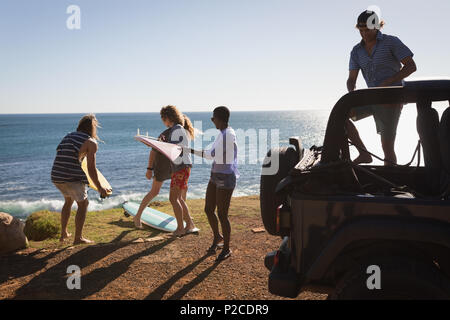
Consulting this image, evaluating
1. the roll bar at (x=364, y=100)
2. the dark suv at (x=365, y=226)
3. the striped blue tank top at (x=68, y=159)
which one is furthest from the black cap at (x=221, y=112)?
the roll bar at (x=364, y=100)

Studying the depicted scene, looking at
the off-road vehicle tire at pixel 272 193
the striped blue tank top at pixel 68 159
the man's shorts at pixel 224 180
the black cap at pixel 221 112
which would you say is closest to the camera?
the off-road vehicle tire at pixel 272 193

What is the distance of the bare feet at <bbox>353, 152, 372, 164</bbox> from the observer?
4.13m

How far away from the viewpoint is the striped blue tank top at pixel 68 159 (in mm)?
5754

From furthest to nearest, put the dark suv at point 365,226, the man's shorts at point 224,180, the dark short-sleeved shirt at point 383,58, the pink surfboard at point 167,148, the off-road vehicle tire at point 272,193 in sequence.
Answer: the pink surfboard at point 167,148 → the man's shorts at point 224,180 → the dark short-sleeved shirt at point 383,58 → the off-road vehicle tire at point 272,193 → the dark suv at point 365,226

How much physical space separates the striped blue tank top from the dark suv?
4.21 metres

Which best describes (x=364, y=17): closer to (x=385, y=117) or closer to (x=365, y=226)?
(x=385, y=117)

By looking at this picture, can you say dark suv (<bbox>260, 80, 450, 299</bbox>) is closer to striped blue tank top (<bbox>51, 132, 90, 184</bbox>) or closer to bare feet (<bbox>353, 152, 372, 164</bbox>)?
bare feet (<bbox>353, 152, 372, 164</bbox>)

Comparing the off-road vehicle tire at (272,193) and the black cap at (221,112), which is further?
the black cap at (221,112)

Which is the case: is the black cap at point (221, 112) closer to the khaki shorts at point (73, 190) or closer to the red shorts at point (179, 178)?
the red shorts at point (179, 178)

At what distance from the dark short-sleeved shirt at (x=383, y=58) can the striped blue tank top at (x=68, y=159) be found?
174 inches

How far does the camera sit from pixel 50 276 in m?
4.70

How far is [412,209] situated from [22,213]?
25.4m

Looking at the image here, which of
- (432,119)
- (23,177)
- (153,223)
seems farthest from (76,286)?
(23,177)
